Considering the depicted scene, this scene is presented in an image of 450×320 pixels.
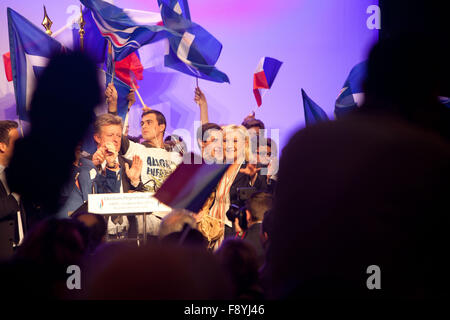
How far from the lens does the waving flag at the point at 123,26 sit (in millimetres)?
6652

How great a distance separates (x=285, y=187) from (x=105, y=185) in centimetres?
561

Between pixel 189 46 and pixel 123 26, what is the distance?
0.91m

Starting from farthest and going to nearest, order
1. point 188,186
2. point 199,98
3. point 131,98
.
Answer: point 199,98 → point 131,98 → point 188,186

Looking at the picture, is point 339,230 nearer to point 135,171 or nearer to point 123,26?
point 135,171

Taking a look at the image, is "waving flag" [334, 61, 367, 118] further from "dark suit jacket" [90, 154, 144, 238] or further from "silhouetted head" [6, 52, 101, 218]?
"silhouetted head" [6, 52, 101, 218]

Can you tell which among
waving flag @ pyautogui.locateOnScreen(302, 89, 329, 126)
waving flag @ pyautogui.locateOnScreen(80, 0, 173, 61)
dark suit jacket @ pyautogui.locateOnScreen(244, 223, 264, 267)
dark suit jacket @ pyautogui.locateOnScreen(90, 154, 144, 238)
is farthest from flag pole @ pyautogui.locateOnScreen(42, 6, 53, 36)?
dark suit jacket @ pyautogui.locateOnScreen(244, 223, 264, 267)

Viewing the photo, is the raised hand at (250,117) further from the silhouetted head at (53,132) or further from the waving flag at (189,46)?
the silhouetted head at (53,132)

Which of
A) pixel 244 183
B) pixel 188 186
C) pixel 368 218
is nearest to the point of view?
pixel 368 218

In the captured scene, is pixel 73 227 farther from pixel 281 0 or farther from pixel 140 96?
pixel 281 0

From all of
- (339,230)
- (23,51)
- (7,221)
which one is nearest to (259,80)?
(23,51)

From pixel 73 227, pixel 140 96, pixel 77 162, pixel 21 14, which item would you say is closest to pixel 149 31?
pixel 140 96

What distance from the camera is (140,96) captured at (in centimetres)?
692

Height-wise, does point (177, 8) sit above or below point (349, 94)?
above

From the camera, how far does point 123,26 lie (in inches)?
265
